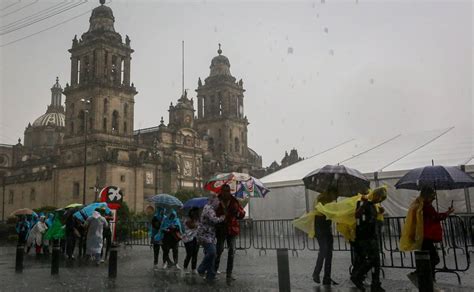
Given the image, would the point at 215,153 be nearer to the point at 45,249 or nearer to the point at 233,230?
the point at 45,249

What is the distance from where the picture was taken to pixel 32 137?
8006 cm

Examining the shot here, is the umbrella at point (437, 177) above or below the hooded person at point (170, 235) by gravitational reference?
above

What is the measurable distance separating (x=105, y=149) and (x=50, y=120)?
33698mm

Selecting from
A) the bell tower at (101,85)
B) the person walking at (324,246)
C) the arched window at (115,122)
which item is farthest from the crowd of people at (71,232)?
the arched window at (115,122)

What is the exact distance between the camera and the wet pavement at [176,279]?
858cm

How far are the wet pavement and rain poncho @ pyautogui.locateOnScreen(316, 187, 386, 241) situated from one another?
100cm

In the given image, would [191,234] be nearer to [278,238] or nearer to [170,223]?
[170,223]

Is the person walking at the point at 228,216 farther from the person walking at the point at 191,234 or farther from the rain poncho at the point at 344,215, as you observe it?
the rain poncho at the point at 344,215

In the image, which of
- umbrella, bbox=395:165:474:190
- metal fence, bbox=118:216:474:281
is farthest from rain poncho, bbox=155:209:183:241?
umbrella, bbox=395:165:474:190

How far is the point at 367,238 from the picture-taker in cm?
795

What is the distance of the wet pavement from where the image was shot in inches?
338

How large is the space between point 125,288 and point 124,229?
16.0 m

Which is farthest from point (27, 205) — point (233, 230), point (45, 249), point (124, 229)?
point (233, 230)

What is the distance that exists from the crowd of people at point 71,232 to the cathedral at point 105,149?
26.1 m
